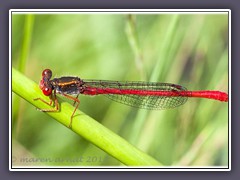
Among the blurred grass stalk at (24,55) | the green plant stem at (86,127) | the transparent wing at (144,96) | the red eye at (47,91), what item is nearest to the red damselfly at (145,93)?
the transparent wing at (144,96)

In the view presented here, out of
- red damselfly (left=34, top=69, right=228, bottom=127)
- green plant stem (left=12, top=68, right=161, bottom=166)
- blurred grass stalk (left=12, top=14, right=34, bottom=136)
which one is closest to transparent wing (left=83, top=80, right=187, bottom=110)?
red damselfly (left=34, top=69, right=228, bottom=127)

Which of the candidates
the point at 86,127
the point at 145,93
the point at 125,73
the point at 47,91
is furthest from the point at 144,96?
the point at 86,127

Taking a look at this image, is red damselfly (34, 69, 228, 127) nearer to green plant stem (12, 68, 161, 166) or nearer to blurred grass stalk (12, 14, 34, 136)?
blurred grass stalk (12, 14, 34, 136)

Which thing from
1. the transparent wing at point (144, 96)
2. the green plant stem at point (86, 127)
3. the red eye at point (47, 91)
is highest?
the transparent wing at point (144, 96)

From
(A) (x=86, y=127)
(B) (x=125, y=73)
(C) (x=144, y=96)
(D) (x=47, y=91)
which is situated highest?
(B) (x=125, y=73)

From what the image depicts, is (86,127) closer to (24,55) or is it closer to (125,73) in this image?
(24,55)

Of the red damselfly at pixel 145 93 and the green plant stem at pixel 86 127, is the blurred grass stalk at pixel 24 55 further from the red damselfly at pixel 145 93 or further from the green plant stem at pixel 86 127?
the green plant stem at pixel 86 127
